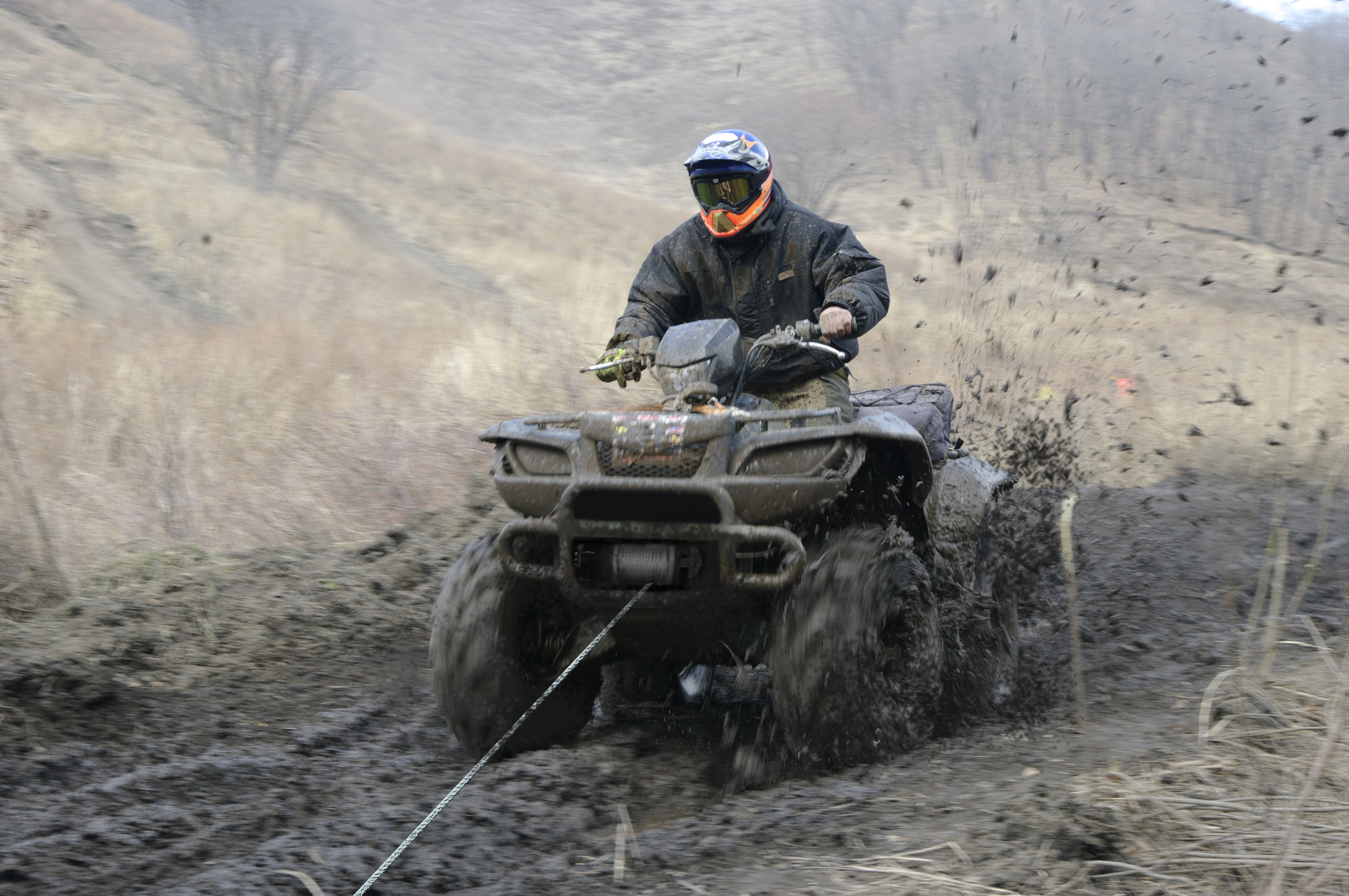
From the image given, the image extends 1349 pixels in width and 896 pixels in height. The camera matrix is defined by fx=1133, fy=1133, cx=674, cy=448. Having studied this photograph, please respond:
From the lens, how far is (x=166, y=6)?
3834cm

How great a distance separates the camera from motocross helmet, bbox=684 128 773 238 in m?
4.56

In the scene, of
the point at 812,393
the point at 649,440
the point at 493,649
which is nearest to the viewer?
the point at 649,440

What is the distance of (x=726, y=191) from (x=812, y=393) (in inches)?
35.8

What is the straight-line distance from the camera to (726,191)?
15.4 ft

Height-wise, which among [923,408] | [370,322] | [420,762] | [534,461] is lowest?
[420,762]

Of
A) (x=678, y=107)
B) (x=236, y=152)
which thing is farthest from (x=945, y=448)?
(x=678, y=107)

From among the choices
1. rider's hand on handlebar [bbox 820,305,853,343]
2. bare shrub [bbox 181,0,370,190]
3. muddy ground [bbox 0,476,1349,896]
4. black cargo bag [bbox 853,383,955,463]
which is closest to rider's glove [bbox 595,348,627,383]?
rider's hand on handlebar [bbox 820,305,853,343]

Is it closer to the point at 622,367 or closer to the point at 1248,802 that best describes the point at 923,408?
the point at 622,367

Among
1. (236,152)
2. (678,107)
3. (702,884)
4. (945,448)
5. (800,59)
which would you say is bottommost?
(702,884)

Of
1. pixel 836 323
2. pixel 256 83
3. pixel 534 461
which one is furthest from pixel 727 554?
pixel 256 83

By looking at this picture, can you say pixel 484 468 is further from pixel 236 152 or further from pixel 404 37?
pixel 404 37

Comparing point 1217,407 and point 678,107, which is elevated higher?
point 678,107

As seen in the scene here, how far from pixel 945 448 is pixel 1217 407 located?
33.5 ft

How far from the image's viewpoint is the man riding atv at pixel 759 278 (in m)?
4.59
